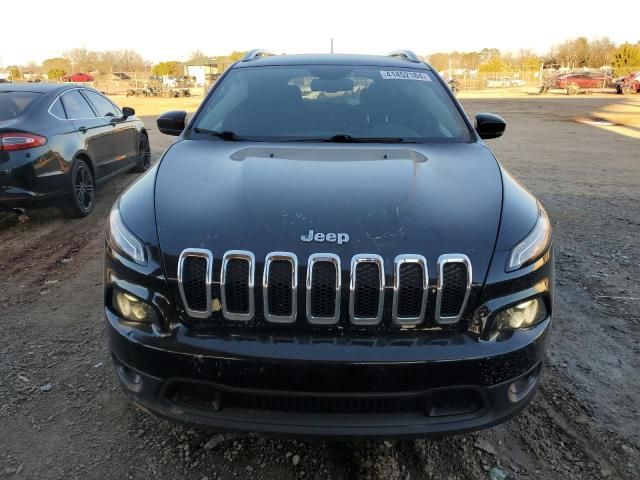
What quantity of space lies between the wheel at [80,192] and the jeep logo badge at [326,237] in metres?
4.66

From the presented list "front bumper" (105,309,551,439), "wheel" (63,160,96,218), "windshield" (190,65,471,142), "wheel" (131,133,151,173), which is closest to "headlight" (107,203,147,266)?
"front bumper" (105,309,551,439)

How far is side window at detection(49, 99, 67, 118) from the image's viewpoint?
5915mm

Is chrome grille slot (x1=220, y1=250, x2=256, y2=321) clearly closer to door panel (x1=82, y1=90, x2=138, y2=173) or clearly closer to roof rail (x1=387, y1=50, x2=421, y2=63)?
roof rail (x1=387, y1=50, x2=421, y2=63)

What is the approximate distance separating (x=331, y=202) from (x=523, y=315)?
89 centimetres

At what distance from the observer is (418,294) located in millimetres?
1974

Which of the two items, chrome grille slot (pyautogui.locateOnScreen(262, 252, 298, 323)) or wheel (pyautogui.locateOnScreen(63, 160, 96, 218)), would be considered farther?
wheel (pyautogui.locateOnScreen(63, 160, 96, 218))

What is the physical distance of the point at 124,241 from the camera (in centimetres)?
222

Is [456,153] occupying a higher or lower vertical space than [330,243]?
higher

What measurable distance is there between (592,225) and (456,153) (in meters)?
3.73

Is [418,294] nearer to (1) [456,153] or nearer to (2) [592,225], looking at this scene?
(1) [456,153]

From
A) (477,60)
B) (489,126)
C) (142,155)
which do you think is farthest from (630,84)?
(477,60)

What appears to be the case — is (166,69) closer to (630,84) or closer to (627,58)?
(627,58)

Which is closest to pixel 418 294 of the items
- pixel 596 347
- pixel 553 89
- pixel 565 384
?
pixel 565 384

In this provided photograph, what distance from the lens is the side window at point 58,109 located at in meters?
5.91
